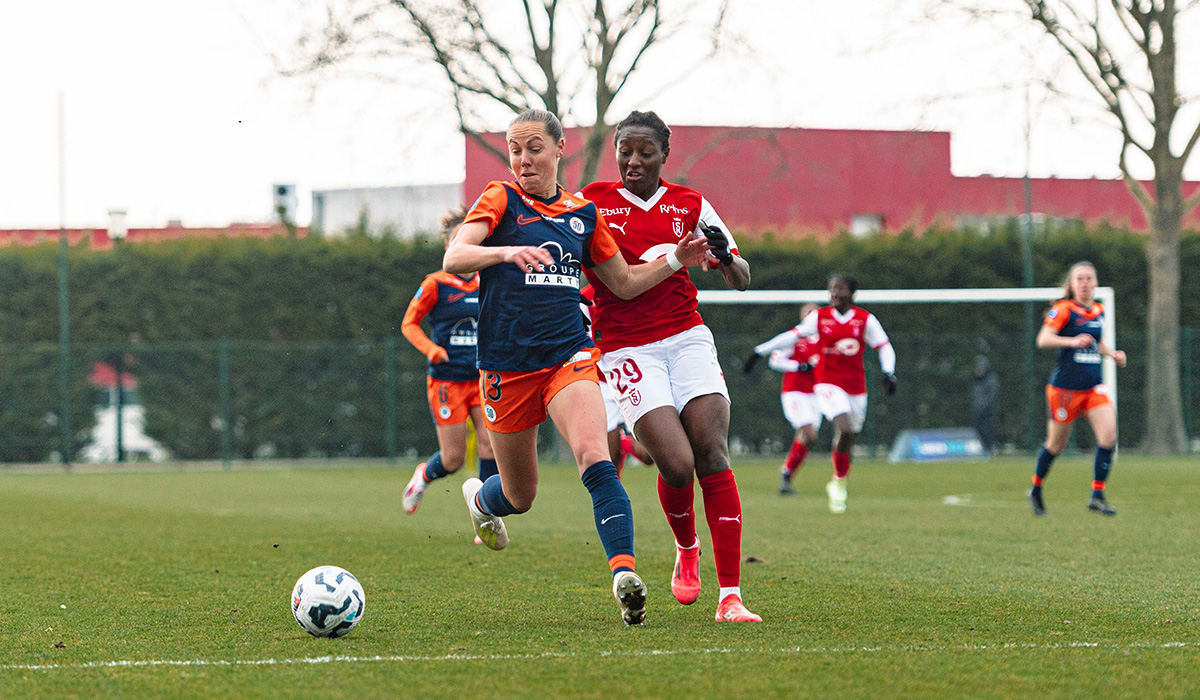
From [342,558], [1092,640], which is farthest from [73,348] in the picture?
[1092,640]

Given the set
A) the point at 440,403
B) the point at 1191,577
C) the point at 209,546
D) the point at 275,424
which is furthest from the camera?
the point at 275,424

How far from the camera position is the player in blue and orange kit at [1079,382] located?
1152 cm

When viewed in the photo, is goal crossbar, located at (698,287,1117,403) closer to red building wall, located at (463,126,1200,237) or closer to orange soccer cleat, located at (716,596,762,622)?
red building wall, located at (463,126,1200,237)

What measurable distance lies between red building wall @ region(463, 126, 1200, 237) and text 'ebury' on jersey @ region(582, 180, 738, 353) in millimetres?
25285

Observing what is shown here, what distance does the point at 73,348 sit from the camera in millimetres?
24484

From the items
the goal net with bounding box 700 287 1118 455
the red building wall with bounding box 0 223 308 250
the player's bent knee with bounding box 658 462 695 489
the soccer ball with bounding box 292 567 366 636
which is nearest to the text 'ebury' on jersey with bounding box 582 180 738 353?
the player's bent knee with bounding box 658 462 695 489

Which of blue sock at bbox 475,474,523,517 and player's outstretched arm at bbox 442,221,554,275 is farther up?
player's outstretched arm at bbox 442,221,554,275

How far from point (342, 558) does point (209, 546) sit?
1.46 metres

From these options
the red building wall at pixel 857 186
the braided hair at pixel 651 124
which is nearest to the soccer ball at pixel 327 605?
the braided hair at pixel 651 124

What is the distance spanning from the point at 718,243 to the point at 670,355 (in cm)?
61

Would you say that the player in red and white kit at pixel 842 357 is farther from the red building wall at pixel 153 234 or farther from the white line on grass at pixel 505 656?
the red building wall at pixel 153 234

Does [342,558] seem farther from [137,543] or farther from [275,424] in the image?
[275,424]

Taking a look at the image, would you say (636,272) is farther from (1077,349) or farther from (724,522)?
(1077,349)

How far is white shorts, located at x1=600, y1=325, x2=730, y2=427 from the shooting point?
5.80 metres
